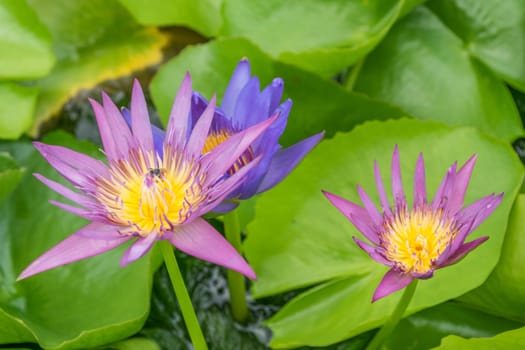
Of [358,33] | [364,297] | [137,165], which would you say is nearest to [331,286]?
[364,297]

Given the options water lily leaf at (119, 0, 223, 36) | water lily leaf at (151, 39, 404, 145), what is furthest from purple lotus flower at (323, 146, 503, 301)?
water lily leaf at (119, 0, 223, 36)

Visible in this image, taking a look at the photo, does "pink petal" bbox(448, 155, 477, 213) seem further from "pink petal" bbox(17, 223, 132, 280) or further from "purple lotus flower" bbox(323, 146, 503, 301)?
"pink petal" bbox(17, 223, 132, 280)

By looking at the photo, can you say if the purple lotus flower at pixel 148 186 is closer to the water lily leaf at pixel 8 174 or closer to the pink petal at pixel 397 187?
the pink petal at pixel 397 187

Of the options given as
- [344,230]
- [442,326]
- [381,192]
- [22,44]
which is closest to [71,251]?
[381,192]

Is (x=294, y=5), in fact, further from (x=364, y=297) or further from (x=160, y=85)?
(x=364, y=297)

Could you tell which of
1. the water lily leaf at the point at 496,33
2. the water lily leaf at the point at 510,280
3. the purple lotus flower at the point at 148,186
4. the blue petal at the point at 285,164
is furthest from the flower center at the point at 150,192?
the water lily leaf at the point at 496,33

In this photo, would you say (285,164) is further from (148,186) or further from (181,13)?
(181,13)

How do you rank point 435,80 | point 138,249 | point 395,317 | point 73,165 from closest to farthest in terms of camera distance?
point 138,249, point 73,165, point 395,317, point 435,80
